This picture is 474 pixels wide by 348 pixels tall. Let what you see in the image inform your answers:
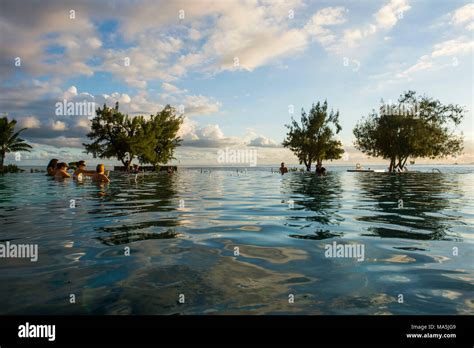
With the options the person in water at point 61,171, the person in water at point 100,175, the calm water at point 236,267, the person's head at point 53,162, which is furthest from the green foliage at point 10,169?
the calm water at point 236,267

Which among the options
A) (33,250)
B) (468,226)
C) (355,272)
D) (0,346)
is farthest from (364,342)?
(468,226)

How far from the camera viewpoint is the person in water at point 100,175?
24.4 meters

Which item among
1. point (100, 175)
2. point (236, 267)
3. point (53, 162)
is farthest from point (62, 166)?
point (236, 267)

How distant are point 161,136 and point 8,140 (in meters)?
26.7

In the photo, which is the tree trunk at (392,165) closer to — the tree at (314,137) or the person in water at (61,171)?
the tree at (314,137)

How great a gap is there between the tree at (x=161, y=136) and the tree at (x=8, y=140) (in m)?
20.9

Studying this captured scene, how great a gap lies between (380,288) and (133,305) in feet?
10.6

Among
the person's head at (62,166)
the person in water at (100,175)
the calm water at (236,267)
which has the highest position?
the person's head at (62,166)

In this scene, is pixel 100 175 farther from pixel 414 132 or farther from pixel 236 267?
pixel 414 132

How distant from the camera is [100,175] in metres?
25.1

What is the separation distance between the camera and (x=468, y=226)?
28.8 feet

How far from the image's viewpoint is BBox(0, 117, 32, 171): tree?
5375 cm

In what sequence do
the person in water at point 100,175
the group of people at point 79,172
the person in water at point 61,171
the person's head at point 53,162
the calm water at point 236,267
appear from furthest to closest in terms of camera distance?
the person's head at point 53,162, the person in water at point 61,171, the group of people at point 79,172, the person in water at point 100,175, the calm water at point 236,267

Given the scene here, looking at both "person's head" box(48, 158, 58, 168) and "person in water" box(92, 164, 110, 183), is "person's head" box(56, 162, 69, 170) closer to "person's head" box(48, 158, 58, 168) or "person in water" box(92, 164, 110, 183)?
"person's head" box(48, 158, 58, 168)
